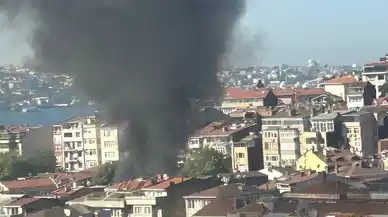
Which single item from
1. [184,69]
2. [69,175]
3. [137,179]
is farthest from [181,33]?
[69,175]

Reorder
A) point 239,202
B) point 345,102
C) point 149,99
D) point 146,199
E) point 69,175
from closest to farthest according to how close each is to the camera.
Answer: point 239,202
point 146,199
point 149,99
point 69,175
point 345,102

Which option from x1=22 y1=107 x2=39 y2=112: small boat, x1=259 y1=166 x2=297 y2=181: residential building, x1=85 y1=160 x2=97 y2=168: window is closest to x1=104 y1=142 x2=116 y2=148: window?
x1=85 y1=160 x2=97 y2=168: window

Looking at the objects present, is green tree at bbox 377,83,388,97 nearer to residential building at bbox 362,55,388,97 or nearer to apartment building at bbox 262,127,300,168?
residential building at bbox 362,55,388,97

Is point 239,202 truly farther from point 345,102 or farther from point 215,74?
point 345,102

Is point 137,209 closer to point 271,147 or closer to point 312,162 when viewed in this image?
point 312,162

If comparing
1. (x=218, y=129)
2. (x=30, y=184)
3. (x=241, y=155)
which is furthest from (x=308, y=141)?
(x=30, y=184)
